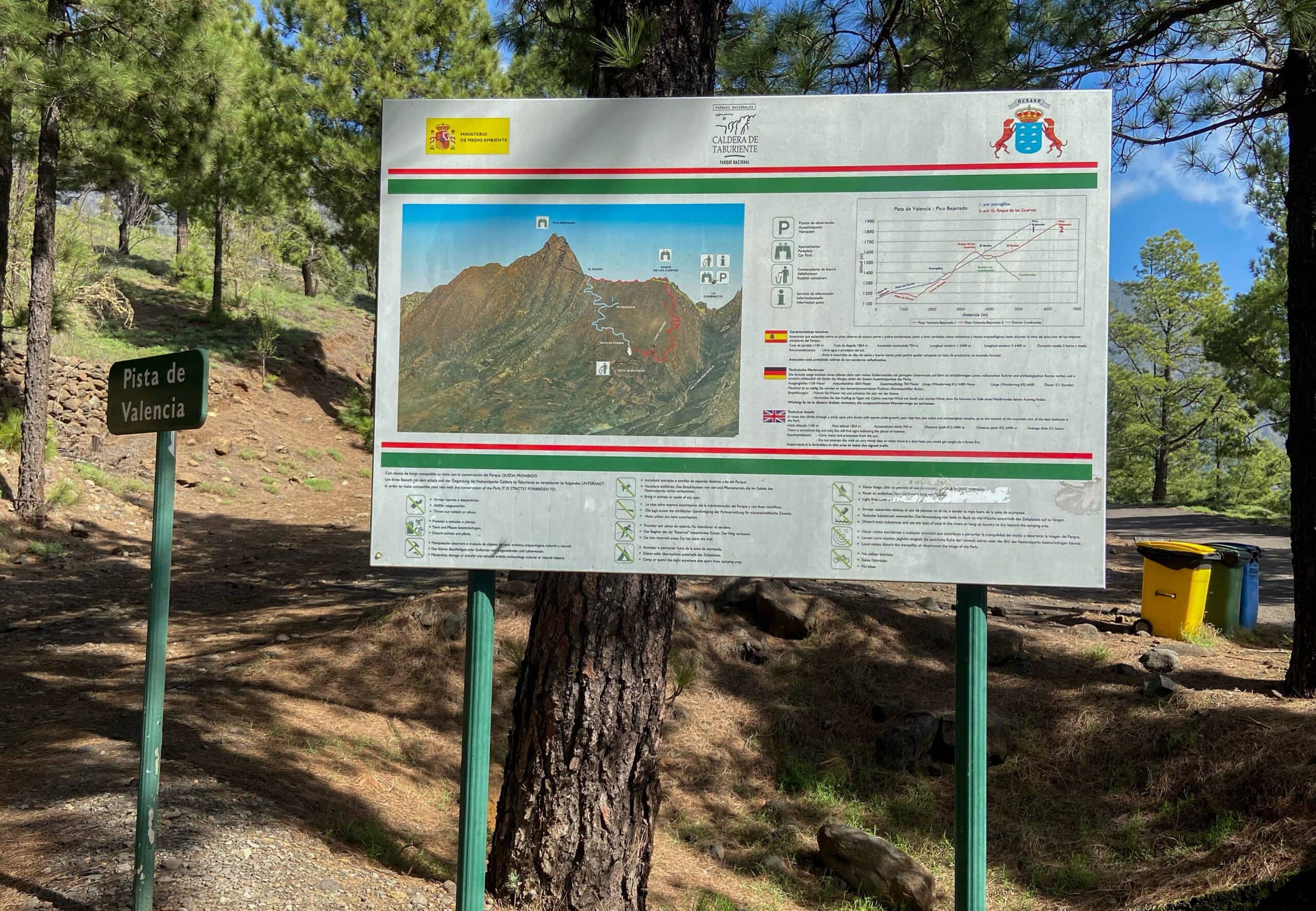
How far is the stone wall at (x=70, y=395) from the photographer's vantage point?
1277 cm

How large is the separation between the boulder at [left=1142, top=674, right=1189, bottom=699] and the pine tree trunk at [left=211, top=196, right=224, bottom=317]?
2055 centimetres

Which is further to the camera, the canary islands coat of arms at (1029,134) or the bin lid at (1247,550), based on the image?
the bin lid at (1247,550)

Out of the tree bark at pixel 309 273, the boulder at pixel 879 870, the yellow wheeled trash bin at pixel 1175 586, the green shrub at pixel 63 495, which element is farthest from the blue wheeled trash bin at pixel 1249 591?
the tree bark at pixel 309 273

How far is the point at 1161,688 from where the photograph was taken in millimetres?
5750

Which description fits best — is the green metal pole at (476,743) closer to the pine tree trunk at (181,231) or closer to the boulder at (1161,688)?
the boulder at (1161,688)

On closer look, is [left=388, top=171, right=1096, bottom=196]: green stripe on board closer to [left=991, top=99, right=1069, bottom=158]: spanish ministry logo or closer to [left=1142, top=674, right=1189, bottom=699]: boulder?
[left=991, top=99, right=1069, bottom=158]: spanish ministry logo

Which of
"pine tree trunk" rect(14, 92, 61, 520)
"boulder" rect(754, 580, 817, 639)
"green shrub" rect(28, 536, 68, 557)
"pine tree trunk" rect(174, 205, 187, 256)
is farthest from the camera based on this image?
"pine tree trunk" rect(174, 205, 187, 256)

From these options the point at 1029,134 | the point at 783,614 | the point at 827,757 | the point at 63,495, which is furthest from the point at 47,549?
the point at 1029,134

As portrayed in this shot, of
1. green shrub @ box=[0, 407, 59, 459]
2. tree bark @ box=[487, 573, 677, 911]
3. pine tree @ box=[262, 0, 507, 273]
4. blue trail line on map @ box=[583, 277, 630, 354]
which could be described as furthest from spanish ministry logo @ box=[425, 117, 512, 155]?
pine tree @ box=[262, 0, 507, 273]

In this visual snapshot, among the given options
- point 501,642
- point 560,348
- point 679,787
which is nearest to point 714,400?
point 560,348

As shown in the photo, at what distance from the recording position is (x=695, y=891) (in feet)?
13.6

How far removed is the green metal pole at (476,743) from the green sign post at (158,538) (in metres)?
0.92

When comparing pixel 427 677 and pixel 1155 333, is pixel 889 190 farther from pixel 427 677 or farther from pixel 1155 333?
pixel 1155 333

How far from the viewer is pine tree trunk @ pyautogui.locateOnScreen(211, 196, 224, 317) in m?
20.5
